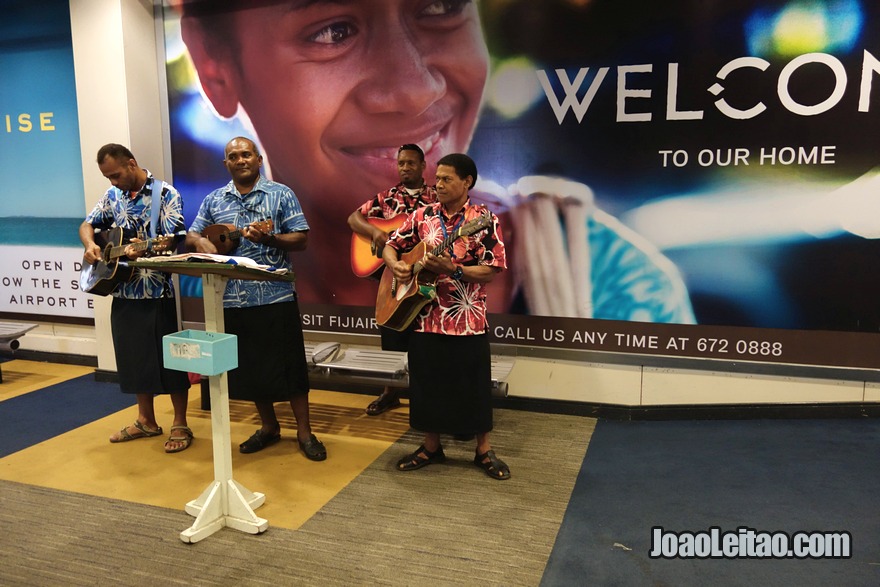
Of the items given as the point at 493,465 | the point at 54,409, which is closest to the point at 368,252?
the point at 493,465

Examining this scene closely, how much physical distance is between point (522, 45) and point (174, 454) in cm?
326

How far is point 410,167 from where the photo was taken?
3990 mm

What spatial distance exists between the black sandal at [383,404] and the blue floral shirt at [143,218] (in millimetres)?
1516

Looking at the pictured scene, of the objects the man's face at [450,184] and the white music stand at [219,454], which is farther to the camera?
the man's face at [450,184]

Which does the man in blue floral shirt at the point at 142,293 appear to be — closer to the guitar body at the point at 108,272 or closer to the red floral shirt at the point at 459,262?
the guitar body at the point at 108,272

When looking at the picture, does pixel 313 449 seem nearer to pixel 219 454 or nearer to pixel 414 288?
pixel 219 454

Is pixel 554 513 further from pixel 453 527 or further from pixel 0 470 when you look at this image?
pixel 0 470

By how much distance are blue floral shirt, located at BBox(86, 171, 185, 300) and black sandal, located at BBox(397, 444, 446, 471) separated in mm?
1709

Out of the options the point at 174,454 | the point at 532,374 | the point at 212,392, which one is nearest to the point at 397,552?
the point at 212,392

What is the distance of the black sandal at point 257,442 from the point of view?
3822 millimetres

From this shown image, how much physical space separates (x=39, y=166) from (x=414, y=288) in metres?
4.30

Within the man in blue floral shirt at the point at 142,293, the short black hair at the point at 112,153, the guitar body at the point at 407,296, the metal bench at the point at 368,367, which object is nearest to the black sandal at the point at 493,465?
the metal bench at the point at 368,367

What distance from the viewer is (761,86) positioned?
3.88 m

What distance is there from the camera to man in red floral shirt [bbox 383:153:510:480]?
3203 millimetres
